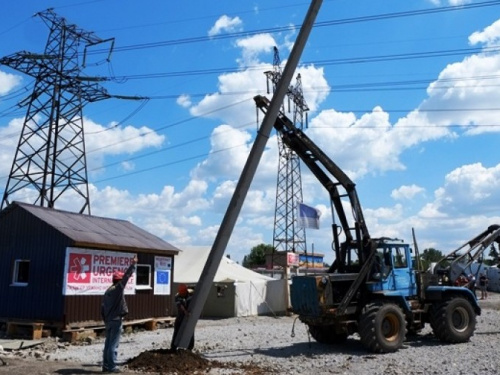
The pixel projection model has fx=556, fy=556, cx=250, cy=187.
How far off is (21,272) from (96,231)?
2.98 m

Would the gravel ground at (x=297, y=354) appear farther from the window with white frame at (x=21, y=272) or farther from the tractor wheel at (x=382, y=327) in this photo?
the window with white frame at (x=21, y=272)

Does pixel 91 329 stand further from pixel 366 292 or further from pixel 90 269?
pixel 366 292

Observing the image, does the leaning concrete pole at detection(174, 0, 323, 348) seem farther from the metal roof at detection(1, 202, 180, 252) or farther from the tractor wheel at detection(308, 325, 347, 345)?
the metal roof at detection(1, 202, 180, 252)

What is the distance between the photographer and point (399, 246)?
1634 centimetres

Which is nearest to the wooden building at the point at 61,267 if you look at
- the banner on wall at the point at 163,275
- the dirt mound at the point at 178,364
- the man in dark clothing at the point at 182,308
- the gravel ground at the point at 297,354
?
the banner on wall at the point at 163,275

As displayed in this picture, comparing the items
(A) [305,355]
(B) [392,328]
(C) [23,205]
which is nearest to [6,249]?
(C) [23,205]

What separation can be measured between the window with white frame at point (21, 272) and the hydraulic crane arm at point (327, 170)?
10366 millimetres

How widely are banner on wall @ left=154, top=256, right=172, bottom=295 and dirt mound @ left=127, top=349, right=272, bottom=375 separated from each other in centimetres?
1016

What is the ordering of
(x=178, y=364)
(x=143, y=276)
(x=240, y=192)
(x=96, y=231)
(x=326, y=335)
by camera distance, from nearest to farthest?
(x=178, y=364)
(x=240, y=192)
(x=326, y=335)
(x=96, y=231)
(x=143, y=276)

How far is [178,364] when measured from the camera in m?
11.8

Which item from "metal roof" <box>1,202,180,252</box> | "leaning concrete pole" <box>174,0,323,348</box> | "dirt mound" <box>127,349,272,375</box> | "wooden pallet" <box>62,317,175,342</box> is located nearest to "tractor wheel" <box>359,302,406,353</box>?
"dirt mound" <box>127,349,272,375</box>

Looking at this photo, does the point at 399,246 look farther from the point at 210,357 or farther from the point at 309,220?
the point at 309,220

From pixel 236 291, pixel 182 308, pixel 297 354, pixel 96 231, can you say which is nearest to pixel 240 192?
pixel 182 308

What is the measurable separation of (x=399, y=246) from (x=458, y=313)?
9.13ft
